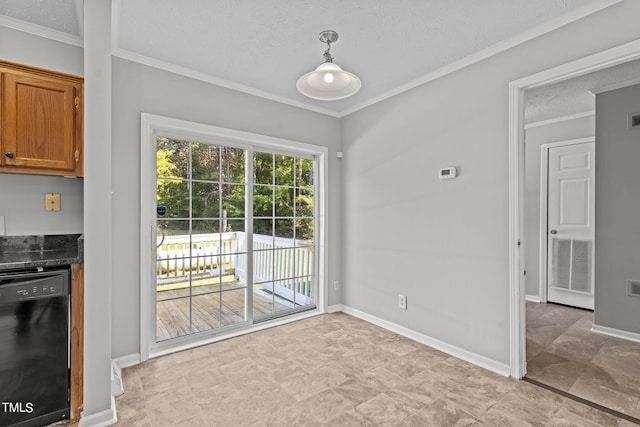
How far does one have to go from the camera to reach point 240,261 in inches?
131

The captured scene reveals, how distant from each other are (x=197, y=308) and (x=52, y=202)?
149 cm

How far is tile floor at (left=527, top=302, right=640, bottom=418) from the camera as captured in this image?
220 centimetres

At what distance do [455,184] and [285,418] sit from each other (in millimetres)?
2287

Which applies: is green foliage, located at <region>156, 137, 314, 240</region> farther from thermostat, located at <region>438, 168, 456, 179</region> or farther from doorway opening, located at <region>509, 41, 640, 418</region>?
doorway opening, located at <region>509, 41, 640, 418</region>

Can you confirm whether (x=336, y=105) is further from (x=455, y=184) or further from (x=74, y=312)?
(x=74, y=312)

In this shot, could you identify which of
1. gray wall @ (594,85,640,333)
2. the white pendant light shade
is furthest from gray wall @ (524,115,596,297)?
the white pendant light shade

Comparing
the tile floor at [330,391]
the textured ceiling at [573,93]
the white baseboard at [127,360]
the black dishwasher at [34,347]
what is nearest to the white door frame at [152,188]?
the white baseboard at [127,360]

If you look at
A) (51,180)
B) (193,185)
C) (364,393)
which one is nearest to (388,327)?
(364,393)

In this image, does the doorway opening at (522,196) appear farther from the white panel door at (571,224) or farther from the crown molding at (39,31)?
the crown molding at (39,31)

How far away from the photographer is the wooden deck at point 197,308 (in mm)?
2920

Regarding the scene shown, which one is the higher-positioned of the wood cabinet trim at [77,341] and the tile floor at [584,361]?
the wood cabinet trim at [77,341]

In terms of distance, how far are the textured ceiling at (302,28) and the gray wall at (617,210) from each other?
6.39ft

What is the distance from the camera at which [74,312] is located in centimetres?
188

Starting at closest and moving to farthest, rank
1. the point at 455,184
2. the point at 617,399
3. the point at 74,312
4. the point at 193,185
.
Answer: the point at 74,312
the point at 617,399
the point at 455,184
the point at 193,185
